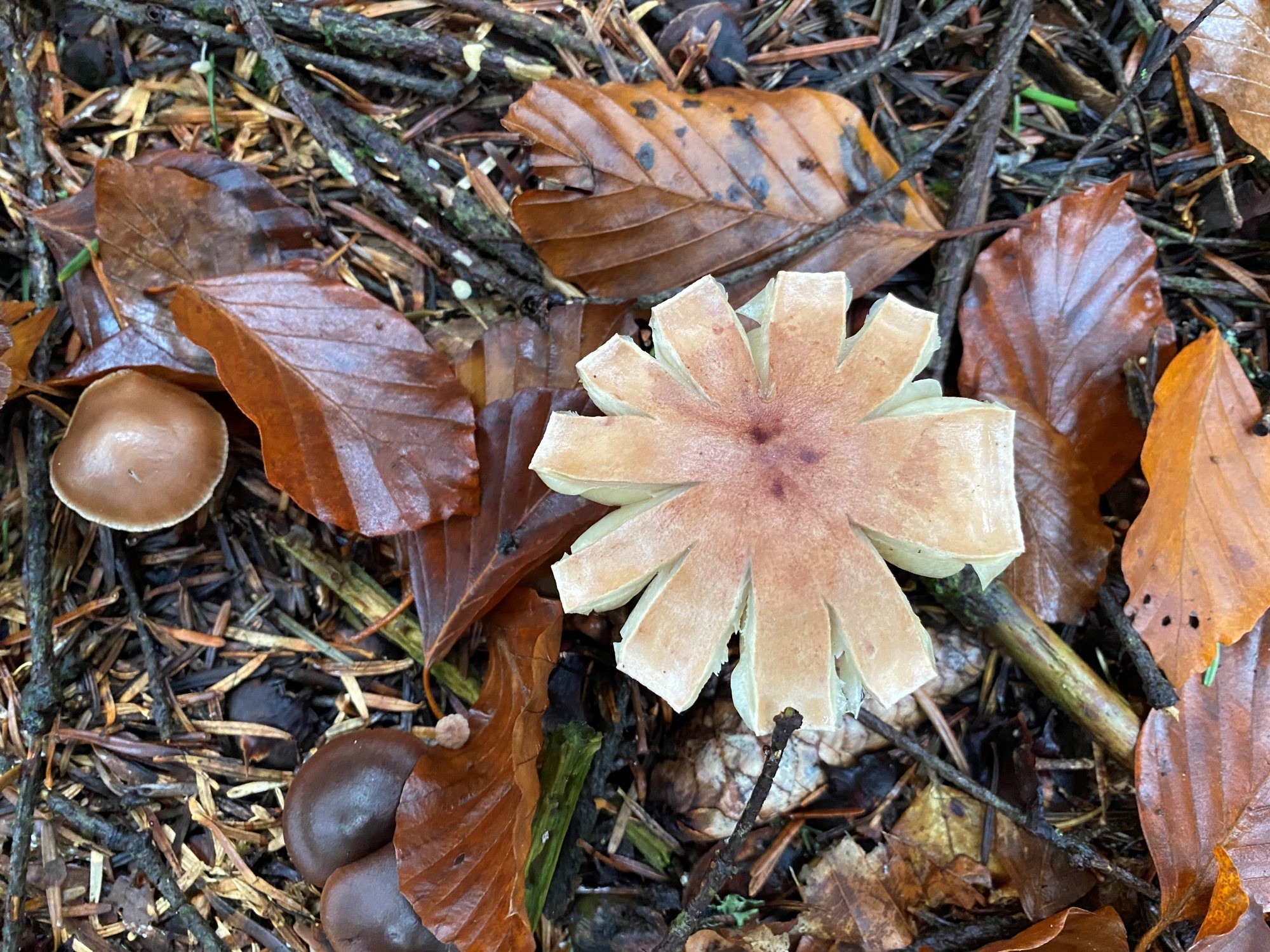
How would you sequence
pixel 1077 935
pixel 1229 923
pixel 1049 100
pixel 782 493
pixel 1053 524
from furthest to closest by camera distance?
1. pixel 1049 100
2. pixel 1053 524
3. pixel 1077 935
4. pixel 1229 923
5. pixel 782 493

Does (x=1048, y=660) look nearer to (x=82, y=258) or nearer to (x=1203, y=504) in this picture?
(x=1203, y=504)

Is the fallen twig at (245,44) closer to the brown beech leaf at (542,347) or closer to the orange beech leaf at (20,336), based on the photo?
the brown beech leaf at (542,347)

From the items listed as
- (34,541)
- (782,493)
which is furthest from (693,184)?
(34,541)

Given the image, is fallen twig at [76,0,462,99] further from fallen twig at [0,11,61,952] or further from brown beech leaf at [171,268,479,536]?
brown beech leaf at [171,268,479,536]

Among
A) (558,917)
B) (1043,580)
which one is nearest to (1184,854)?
(1043,580)

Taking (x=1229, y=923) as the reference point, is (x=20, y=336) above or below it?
below

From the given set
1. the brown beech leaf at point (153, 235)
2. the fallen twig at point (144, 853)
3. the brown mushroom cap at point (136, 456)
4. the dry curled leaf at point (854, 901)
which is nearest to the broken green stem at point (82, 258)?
the brown beech leaf at point (153, 235)

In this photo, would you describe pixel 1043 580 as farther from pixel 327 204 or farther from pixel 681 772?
pixel 327 204
